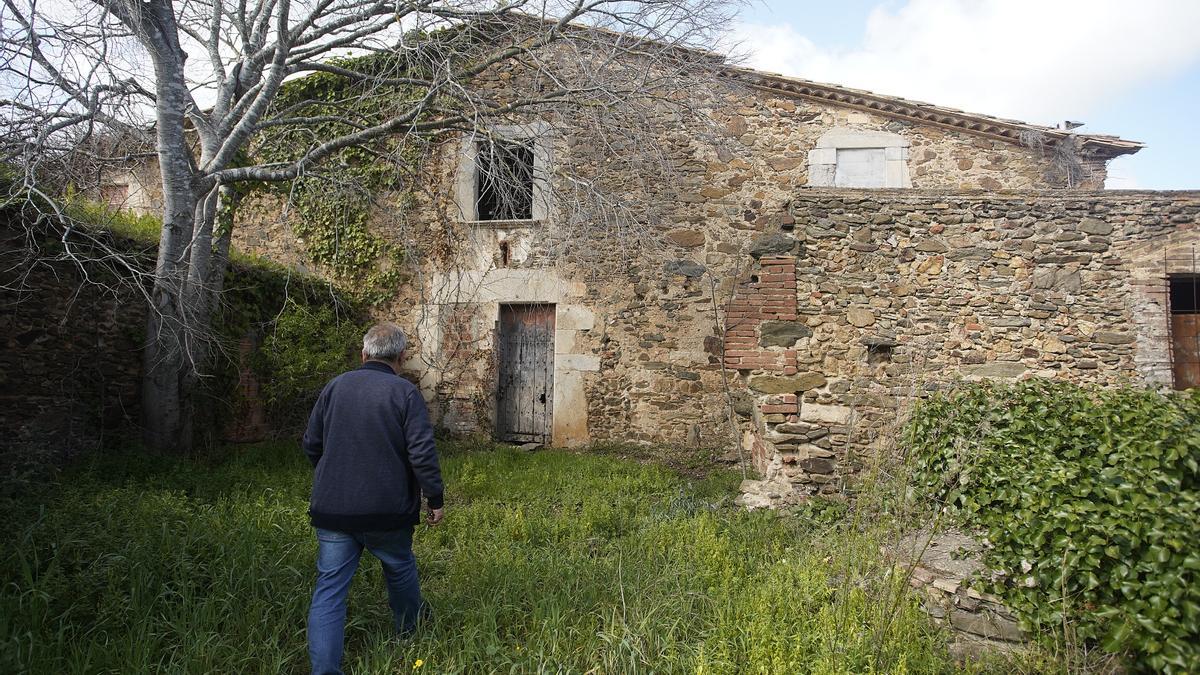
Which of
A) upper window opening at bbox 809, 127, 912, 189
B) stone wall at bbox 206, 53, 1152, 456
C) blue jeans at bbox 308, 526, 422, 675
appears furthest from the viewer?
upper window opening at bbox 809, 127, 912, 189

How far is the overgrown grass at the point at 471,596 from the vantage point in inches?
110

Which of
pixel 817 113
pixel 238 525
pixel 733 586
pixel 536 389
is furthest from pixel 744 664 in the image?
pixel 817 113

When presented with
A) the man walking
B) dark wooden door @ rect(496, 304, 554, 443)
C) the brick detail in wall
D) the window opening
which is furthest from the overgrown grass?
dark wooden door @ rect(496, 304, 554, 443)

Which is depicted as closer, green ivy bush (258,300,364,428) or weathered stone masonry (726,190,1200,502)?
weathered stone masonry (726,190,1200,502)

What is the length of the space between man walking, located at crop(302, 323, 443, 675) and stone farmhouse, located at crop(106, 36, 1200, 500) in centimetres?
357

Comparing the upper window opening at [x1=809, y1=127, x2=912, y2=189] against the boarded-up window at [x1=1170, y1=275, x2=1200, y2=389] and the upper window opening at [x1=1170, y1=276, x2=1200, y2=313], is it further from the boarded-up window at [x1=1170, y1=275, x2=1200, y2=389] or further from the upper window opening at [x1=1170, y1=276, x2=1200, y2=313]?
the boarded-up window at [x1=1170, y1=275, x2=1200, y2=389]

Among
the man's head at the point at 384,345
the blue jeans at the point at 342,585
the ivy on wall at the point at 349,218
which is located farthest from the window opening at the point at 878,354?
the ivy on wall at the point at 349,218

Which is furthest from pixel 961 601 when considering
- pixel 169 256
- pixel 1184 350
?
pixel 169 256

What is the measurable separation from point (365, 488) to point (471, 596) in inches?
44.2

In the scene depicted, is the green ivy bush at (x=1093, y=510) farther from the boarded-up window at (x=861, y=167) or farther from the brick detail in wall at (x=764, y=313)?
the boarded-up window at (x=861, y=167)

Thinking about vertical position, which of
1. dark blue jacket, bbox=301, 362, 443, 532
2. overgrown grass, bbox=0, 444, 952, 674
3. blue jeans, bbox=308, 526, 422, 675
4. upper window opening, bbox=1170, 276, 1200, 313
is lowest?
overgrown grass, bbox=0, 444, 952, 674

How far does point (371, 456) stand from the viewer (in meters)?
2.80

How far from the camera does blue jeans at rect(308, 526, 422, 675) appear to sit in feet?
8.57

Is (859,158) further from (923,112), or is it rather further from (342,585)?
(342,585)
